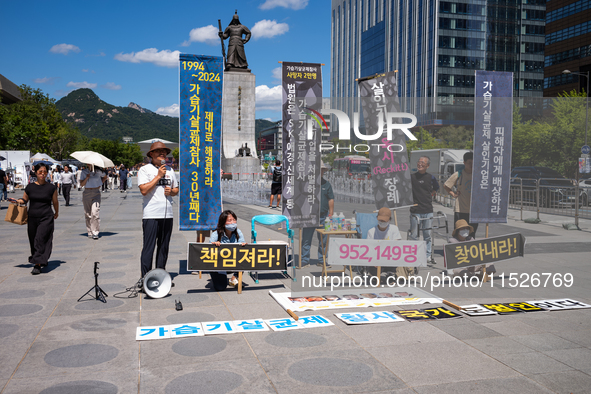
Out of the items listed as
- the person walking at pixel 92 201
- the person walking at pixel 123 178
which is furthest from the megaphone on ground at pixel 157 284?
the person walking at pixel 123 178

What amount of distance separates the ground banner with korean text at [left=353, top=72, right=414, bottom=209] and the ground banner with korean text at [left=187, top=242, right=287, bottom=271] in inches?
73.8

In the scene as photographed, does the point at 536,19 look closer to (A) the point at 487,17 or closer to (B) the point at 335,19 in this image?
(A) the point at 487,17

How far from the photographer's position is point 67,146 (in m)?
67.9

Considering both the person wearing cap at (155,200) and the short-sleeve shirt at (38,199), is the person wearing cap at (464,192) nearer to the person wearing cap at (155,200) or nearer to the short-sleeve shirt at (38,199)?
the person wearing cap at (155,200)

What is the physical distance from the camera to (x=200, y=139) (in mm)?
7812

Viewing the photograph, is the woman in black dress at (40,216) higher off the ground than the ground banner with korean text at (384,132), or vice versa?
the ground banner with korean text at (384,132)

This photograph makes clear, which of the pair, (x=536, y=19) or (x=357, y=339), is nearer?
(x=357, y=339)

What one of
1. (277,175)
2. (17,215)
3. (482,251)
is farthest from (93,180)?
(482,251)

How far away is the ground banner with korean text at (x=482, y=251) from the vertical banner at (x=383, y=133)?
139 centimetres

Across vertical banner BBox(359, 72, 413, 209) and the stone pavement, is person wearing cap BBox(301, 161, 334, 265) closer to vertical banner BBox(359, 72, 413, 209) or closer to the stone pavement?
the stone pavement

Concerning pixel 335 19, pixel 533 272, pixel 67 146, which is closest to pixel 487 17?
pixel 335 19

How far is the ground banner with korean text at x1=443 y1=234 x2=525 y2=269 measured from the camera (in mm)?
7398

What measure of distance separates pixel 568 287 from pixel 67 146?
235 feet

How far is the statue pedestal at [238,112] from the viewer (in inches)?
1329
